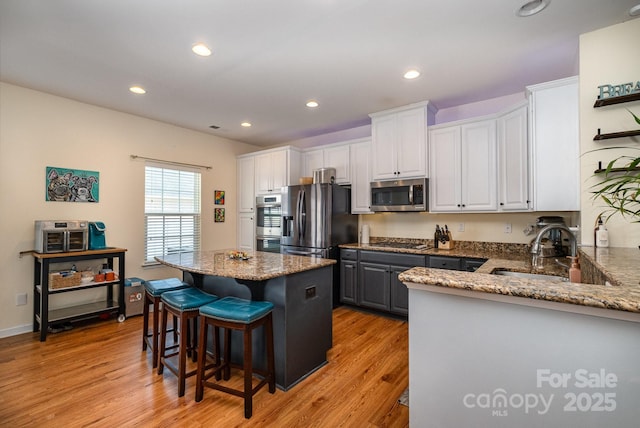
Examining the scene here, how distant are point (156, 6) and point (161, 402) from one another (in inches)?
105

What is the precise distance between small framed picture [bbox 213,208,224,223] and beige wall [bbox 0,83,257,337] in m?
0.23

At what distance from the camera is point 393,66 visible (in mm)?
2736

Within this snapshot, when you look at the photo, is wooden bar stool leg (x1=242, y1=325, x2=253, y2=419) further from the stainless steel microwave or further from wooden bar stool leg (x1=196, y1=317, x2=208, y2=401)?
the stainless steel microwave

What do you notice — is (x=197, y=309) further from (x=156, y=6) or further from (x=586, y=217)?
(x=586, y=217)

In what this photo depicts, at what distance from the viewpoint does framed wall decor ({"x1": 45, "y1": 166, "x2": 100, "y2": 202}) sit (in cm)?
341

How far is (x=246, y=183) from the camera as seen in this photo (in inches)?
209

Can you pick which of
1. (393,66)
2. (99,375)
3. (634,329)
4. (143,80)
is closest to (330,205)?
(393,66)

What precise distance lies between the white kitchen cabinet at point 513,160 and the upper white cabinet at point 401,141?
810mm

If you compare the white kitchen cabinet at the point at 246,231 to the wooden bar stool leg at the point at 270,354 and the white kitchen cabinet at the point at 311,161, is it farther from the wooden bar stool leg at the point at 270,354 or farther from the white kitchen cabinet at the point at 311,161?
the wooden bar stool leg at the point at 270,354

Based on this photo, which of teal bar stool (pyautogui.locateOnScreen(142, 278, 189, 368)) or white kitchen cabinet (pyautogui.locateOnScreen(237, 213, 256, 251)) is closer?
teal bar stool (pyautogui.locateOnScreen(142, 278, 189, 368))

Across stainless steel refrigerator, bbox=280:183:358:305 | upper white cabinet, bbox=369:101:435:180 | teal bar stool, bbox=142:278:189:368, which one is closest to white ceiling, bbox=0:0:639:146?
upper white cabinet, bbox=369:101:435:180

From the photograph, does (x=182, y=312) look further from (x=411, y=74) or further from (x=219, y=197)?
(x=219, y=197)

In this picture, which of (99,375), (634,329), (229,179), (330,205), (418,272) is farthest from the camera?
(229,179)

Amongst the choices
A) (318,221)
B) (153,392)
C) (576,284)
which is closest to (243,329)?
(153,392)
